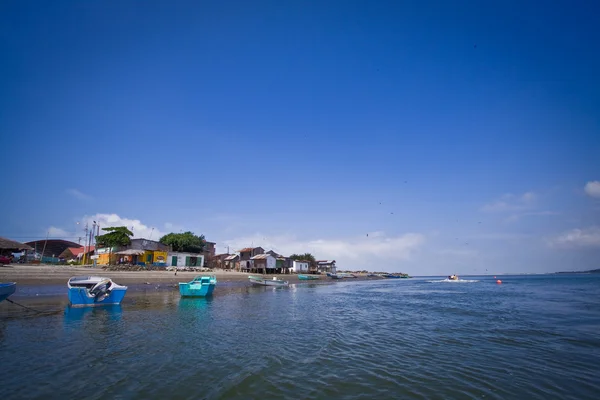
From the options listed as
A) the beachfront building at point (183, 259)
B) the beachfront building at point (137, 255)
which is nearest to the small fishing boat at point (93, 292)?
the beachfront building at point (137, 255)

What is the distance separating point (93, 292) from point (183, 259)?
134 feet

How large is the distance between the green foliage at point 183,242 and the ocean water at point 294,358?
162 ft

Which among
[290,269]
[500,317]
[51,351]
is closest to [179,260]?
[290,269]

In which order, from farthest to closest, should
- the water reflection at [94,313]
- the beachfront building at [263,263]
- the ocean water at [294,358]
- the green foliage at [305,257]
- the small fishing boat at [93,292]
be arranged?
the green foliage at [305,257] < the beachfront building at [263,263] < the small fishing boat at [93,292] < the water reflection at [94,313] < the ocean water at [294,358]

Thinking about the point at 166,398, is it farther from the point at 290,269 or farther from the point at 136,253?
the point at 290,269

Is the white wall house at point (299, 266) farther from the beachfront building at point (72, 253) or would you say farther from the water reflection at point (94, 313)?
the water reflection at point (94, 313)

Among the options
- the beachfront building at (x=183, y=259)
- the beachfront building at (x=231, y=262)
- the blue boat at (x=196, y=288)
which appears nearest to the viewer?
the blue boat at (x=196, y=288)

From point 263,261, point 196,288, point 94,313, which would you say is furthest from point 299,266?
point 94,313

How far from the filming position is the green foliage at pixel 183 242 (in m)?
65.4

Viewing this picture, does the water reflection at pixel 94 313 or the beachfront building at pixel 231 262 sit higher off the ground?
the beachfront building at pixel 231 262

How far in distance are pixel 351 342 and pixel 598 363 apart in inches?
345

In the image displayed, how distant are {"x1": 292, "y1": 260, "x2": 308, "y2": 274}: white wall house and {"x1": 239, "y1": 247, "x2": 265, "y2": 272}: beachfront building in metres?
13.4

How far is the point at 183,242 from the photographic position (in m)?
65.3

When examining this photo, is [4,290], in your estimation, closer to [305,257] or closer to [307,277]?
[307,277]
